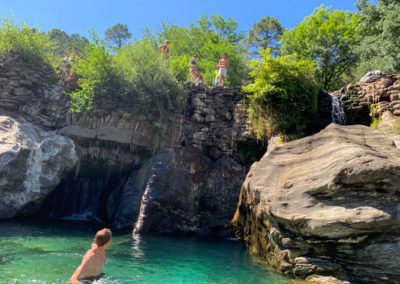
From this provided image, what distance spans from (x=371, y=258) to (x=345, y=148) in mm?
2033

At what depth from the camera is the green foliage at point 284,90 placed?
448 inches

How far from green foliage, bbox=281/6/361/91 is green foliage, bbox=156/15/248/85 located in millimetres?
3608

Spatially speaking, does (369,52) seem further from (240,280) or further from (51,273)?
(51,273)

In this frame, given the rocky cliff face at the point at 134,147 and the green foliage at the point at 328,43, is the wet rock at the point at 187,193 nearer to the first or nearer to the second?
the rocky cliff face at the point at 134,147

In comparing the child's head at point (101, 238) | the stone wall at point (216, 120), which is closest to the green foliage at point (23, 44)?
the stone wall at point (216, 120)

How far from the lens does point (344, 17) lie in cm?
2009

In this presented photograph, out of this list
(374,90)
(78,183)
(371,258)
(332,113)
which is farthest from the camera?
(78,183)

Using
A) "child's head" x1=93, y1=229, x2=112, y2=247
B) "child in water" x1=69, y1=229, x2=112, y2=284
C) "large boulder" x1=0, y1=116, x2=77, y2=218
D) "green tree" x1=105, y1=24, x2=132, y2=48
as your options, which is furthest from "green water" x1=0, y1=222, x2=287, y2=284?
"green tree" x1=105, y1=24, x2=132, y2=48

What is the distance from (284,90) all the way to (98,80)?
7781mm

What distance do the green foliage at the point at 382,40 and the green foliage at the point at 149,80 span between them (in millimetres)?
8968

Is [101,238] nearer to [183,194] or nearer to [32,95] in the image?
[183,194]

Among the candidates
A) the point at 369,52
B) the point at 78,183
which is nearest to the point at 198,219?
the point at 78,183

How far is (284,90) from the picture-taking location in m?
11.2

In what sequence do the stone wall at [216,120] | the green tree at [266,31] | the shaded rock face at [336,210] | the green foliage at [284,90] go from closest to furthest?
1. the shaded rock face at [336,210]
2. the green foliage at [284,90]
3. the stone wall at [216,120]
4. the green tree at [266,31]
